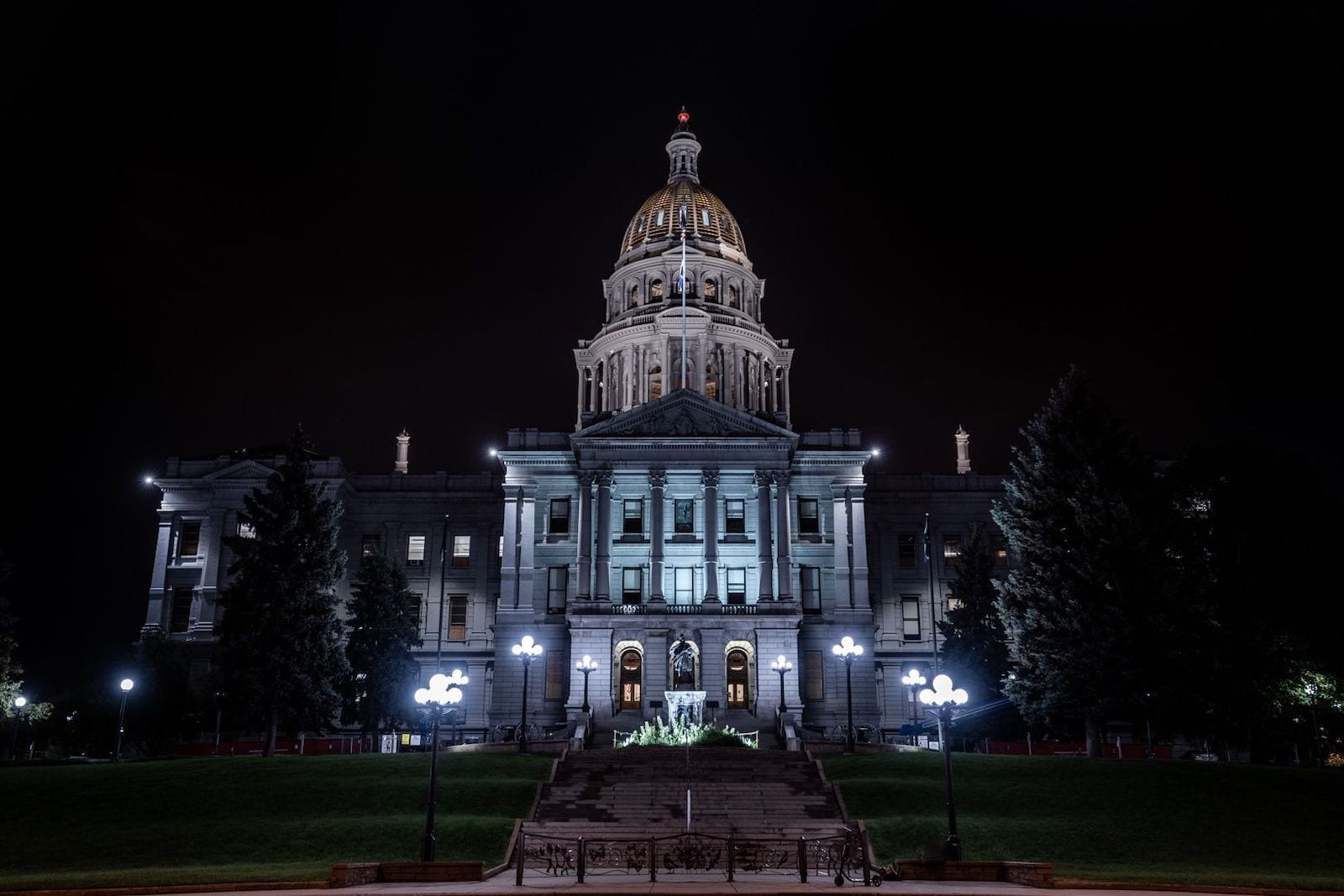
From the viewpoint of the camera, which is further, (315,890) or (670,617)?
(670,617)

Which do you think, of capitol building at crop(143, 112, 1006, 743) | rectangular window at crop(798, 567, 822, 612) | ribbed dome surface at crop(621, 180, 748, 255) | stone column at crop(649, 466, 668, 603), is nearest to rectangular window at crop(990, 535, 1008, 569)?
capitol building at crop(143, 112, 1006, 743)

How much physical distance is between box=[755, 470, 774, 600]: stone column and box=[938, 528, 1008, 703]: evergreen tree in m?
9.65

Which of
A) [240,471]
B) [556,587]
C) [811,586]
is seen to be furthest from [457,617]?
[811,586]

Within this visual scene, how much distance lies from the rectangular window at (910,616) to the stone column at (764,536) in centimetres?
1551

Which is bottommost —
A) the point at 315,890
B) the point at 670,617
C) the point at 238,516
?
the point at 315,890

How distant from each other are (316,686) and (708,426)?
25.8 metres

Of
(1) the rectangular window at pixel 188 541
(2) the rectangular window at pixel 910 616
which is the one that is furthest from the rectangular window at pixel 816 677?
(1) the rectangular window at pixel 188 541

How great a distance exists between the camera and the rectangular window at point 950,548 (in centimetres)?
7444

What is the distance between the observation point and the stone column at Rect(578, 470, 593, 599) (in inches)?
2402

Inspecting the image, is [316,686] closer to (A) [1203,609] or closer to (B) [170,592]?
(B) [170,592]

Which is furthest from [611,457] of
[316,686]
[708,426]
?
[316,686]

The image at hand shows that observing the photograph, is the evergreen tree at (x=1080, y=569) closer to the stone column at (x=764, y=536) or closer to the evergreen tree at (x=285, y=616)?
the stone column at (x=764, y=536)

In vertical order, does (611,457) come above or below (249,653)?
above

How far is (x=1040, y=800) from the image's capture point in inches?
1244
